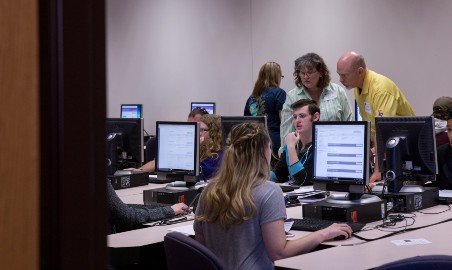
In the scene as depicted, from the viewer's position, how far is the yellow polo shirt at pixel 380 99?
16.9 feet

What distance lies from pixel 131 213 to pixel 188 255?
1478mm

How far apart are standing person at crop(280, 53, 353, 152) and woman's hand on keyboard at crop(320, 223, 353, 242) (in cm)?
226

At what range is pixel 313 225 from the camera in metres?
3.50

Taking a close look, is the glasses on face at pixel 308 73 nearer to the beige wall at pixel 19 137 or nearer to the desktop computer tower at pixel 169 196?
the desktop computer tower at pixel 169 196

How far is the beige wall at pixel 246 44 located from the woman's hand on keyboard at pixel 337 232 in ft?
14.4

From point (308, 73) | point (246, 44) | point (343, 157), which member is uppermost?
point (246, 44)

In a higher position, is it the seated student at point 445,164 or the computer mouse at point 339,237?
the seated student at point 445,164

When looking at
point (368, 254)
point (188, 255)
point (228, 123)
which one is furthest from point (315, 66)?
point (188, 255)

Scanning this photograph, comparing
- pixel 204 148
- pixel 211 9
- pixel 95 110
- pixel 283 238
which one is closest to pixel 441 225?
pixel 283 238

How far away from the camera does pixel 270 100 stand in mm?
7508

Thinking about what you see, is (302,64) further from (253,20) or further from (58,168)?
(58,168)

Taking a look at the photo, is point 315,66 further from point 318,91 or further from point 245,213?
point 245,213

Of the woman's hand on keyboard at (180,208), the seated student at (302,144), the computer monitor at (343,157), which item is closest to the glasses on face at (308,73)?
the seated student at (302,144)

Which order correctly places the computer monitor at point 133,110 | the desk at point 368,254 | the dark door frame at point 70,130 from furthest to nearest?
the computer monitor at point 133,110 → the desk at point 368,254 → the dark door frame at point 70,130
